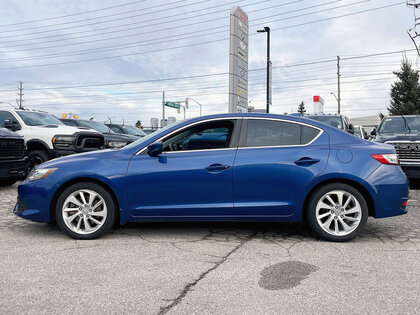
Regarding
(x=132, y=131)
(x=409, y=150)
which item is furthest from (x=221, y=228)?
(x=132, y=131)

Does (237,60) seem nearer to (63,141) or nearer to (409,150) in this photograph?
(63,141)

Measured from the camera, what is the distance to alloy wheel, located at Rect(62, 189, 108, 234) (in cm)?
456

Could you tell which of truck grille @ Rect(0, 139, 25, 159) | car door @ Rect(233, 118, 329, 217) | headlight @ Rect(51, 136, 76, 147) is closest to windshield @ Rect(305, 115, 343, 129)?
headlight @ Rect(51, 136, 76, 147)

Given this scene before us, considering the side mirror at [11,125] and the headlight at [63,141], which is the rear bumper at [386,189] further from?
the side mirror at [11,125]

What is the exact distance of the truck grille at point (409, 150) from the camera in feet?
27.6

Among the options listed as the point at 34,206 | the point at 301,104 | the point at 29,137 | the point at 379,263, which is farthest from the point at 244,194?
the point at 301,104

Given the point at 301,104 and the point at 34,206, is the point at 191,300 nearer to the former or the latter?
the point at 34,206

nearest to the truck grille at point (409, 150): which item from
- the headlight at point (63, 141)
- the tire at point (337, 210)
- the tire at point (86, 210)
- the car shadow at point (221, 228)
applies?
the car shadow at point (221, 228)

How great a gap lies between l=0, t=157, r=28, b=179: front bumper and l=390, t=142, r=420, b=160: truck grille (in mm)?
8177

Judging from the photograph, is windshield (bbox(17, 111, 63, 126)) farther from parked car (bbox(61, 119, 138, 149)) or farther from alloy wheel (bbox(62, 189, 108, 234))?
alloy wheel (bbox(62, 189, 108, 234))

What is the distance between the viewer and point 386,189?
4445 mm

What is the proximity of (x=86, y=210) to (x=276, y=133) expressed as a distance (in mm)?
2402

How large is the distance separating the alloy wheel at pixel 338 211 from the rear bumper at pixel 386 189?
22cm

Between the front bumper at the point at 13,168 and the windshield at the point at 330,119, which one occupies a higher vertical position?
the windshield at the point at 330,119
